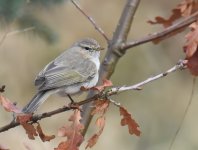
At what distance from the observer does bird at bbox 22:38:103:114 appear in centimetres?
376

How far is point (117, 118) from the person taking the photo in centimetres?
934

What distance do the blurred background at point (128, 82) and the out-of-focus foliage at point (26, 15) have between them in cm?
157

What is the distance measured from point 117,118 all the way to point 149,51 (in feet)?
3.35

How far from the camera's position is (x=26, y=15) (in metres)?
5.23

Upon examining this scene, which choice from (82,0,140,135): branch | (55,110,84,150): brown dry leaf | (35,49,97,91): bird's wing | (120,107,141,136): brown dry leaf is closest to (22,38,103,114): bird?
(35,49,97,91): bird's wing

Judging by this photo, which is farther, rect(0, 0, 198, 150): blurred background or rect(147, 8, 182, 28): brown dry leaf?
rect(0, 0, 198, 150): blurred background

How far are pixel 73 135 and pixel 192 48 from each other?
61 centimetres

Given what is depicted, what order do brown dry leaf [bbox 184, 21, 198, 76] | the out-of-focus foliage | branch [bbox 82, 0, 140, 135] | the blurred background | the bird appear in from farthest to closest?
1. the blurred background
2. the out-of-focus foliage
3. the bird
4. branch [bbox 82, 0, 140, 135]
5. brown dry leaf [bbox 184, 21, 198, 76]

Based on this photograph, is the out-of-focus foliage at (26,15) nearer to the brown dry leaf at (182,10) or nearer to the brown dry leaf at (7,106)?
the brown dry leaf at (182,10)

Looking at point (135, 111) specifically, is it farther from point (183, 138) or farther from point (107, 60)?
point (107, 60)

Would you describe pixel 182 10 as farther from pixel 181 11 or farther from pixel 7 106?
pixel 7 106

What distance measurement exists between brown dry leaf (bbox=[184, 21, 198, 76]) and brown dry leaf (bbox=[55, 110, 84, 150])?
53cm

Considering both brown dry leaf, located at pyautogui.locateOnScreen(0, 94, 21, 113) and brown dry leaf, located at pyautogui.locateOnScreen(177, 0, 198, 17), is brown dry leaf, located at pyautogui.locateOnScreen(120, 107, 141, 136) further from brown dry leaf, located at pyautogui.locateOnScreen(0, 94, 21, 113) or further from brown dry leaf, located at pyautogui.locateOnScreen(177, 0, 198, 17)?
brown dry leaf, located at pyautogui.locateOnScreen(177, 0, 198, 17)

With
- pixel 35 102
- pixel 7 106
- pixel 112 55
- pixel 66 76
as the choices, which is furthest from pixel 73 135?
pixel 66 76
